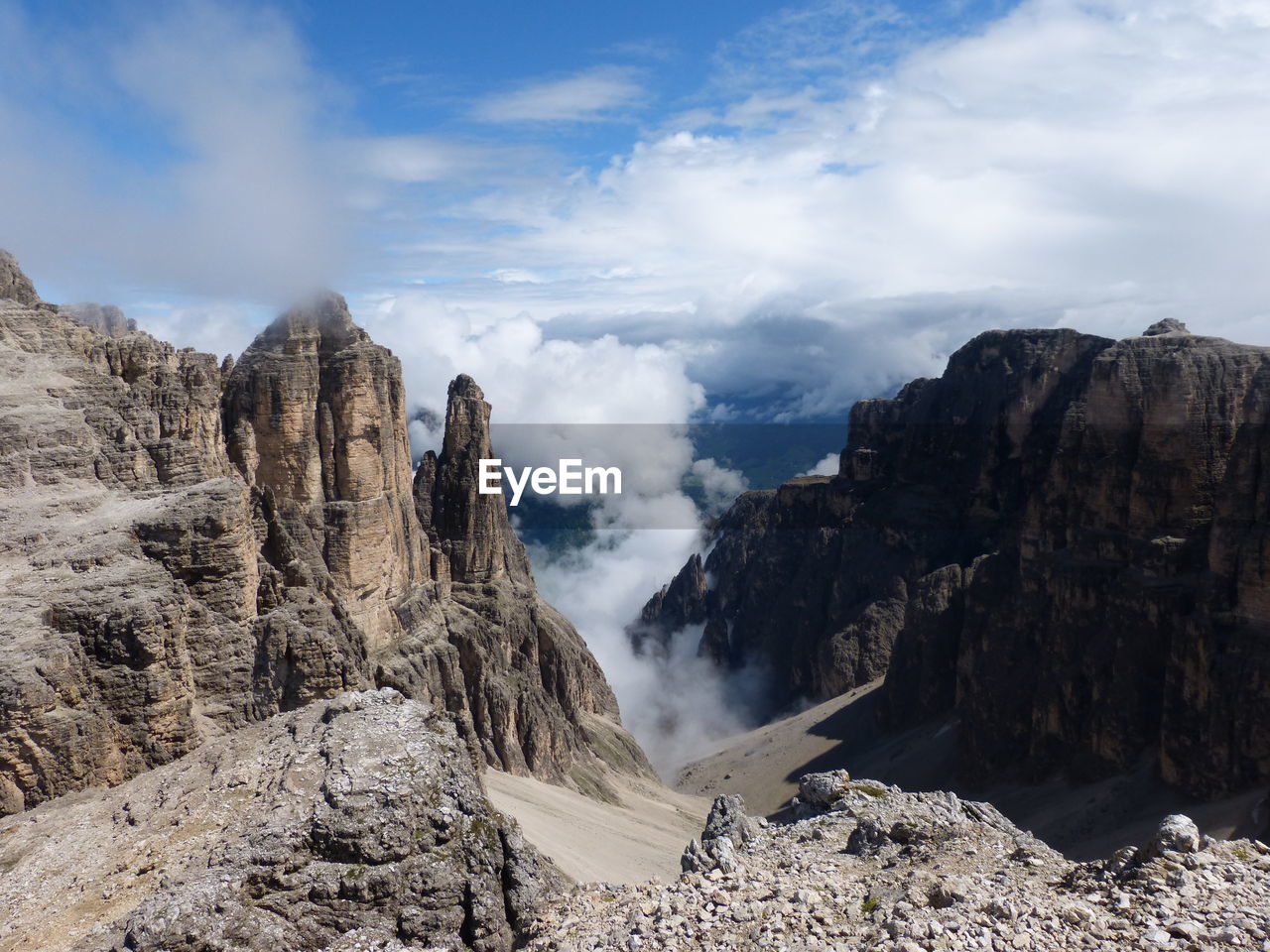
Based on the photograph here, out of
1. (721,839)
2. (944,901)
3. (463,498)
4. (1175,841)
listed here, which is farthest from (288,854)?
(463,498)

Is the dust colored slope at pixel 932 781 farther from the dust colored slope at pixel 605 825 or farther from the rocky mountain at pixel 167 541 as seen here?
the rocky mountain at pixel 167 541

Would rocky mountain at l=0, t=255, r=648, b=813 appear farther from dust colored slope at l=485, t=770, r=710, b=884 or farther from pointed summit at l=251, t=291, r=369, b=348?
dust colored slope at l=485, t=770, r=710, b=884

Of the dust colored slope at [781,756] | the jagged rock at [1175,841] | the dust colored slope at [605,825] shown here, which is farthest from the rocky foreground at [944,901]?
the dust colored slope at [781,756]

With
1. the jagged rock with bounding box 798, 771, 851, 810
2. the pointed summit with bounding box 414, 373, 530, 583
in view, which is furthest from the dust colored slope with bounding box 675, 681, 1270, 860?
the pointed summit with bounding box 414, 373, 530, 583

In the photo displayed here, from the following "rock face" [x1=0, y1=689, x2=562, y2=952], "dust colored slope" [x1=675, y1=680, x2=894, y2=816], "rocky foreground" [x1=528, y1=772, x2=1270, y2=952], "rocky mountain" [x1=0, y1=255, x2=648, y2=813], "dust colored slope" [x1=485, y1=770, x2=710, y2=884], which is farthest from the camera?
"dust colored slope" [x1=675, y1=680, x2=894, y2=816]

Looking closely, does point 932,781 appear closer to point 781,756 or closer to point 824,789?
point 781,756

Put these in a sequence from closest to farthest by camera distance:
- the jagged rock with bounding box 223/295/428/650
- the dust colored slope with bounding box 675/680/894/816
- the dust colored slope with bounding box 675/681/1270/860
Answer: the jagged rock with bounding box 223/295/428/650 → the dust colored slope with bounding box 675/681/1270/860 → the dust colored slope with bounding box 675/680/894/816

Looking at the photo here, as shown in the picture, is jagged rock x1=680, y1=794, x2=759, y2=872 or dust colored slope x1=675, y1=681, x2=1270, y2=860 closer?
jagged rock x1=680, y1=794, x2=759, y2=872
